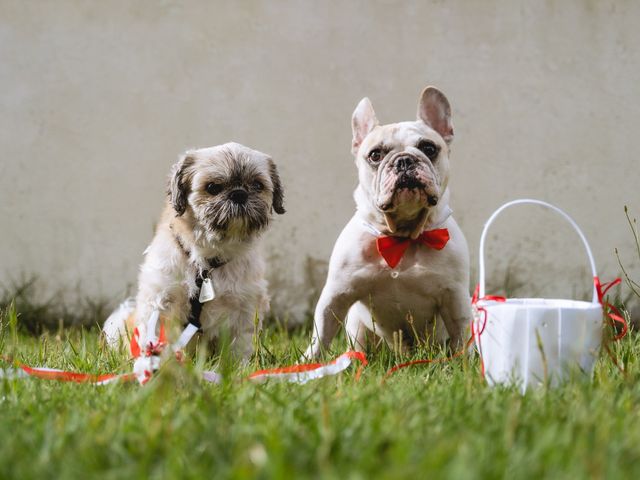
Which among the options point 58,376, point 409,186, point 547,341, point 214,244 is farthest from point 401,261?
point 58,376

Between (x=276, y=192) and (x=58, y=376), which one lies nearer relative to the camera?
(x=58, y=376)

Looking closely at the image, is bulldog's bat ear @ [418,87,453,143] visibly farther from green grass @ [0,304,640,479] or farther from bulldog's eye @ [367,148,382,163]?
green grass @ [0,304,640,479]

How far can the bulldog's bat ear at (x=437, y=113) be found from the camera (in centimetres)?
340

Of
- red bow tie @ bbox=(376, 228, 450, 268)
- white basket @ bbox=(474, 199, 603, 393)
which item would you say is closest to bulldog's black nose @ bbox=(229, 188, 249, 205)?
red bow tie @ bbox=(376, 228, 450, 268)

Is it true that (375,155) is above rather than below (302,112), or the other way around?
below

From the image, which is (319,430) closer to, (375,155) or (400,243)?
(400,243)

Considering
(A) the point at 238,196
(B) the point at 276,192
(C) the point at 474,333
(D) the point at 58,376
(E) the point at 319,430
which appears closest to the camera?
(E) the point at 319,430

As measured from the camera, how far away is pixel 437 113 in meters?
3.42

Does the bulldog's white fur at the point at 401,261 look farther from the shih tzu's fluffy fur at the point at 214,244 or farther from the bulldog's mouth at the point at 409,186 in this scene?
the shih tzu's fluffy fur at the point at 214,244

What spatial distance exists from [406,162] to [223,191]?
814mm

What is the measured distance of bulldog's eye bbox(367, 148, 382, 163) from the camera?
3195mm

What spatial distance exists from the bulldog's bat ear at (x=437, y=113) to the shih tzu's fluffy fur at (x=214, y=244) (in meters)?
0.80

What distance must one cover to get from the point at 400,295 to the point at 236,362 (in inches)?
32.1

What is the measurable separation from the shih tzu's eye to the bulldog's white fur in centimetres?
61
